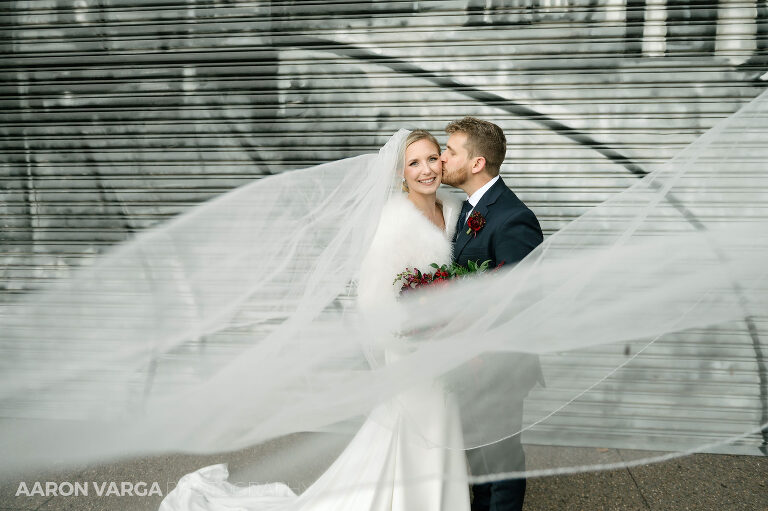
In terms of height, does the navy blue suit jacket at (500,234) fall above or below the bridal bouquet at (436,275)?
above

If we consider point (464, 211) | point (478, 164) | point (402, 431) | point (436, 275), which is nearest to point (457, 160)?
point (478, 164)

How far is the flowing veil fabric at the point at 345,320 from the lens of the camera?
6.50 feet

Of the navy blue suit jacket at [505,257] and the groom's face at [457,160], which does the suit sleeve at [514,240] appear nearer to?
the navy blue suit jacket at [505,257]

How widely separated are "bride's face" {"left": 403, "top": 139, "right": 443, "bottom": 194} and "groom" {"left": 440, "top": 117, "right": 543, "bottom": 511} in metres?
0.06

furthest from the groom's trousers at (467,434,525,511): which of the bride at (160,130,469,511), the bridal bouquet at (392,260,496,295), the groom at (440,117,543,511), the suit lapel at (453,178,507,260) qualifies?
the suit lapel at (453,178,507,260)

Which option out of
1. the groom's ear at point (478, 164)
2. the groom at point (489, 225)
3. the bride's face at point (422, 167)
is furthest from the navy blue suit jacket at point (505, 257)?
the bride's face at point (422, 167)

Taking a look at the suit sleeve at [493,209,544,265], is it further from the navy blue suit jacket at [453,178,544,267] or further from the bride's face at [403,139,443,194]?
the bride's face at [403,139,443,194]

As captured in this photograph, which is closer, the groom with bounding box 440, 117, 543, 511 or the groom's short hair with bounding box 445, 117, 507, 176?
the groom with bounding box 440, 117, 543, 511

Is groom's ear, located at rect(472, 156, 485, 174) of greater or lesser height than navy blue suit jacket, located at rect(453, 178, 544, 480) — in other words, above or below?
above

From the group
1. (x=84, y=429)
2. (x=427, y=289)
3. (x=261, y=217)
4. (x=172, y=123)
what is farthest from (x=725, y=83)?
→ (x=84, y=429)

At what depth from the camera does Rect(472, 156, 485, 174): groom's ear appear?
279 centimetres

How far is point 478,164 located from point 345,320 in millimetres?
1003

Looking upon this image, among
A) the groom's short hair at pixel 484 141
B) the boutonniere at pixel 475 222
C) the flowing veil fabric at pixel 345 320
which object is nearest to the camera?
the flowing veil fabric at pixel 345 320

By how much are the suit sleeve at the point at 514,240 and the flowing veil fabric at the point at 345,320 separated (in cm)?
28
